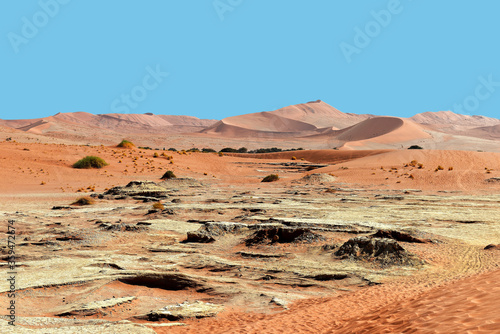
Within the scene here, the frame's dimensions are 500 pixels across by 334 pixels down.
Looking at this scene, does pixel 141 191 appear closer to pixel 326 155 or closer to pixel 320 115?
pixel 326 155

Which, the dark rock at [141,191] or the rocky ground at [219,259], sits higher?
the dark rock at [141,191]

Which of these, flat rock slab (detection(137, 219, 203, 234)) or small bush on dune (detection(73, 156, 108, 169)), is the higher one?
small bush on dune (detection(73, 156, 108, 169))

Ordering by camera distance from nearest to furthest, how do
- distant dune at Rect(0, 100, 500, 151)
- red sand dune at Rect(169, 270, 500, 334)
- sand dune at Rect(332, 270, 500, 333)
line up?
sand dune at Rect(332, 270, 500, 333) < red sand dune at Rect(169, 270, 500, 334) < distant dune at Rect(0, 100, 500, 151)

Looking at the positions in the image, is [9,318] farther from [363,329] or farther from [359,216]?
[359,216]

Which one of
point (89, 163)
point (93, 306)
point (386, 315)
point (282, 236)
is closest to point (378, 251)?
point (282, 236)

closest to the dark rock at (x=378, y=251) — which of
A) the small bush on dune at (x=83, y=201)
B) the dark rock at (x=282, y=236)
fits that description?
the dark rock at (x=282, y=236)

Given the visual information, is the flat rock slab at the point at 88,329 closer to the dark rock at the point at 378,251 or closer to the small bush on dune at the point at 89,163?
the dark rock at the point at 378,251

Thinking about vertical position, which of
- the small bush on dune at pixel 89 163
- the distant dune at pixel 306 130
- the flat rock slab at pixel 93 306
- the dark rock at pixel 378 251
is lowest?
the flat rock slab at pixel 93 306

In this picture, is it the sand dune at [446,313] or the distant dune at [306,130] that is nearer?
the sand dune at [446,313]

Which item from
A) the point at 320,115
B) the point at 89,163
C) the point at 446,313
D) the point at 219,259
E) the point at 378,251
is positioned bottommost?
the point at 219,259

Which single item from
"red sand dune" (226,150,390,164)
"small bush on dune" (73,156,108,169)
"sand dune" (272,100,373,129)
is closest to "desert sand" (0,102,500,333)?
"small bush on dune" (73,156,108,169)

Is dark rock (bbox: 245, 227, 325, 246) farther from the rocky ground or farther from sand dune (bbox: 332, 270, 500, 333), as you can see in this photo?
sand dune (bbox: 332, 270, 500, 333)

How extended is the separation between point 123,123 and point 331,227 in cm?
17421

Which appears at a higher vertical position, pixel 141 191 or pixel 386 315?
pixel 141 191
